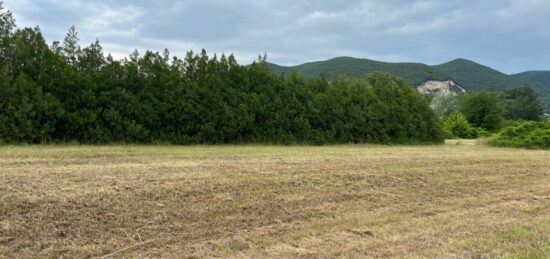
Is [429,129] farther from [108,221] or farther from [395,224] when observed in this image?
[108,221]

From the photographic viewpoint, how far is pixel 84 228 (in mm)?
4402

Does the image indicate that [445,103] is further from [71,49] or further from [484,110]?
[71,49]

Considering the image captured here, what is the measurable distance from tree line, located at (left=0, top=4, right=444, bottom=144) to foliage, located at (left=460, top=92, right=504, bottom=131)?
3553 cm

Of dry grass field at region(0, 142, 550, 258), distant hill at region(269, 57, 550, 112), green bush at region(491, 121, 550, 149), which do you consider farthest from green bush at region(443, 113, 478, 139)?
distant hill at region(269, 57, 550, 112)

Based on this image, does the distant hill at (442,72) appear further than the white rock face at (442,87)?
No

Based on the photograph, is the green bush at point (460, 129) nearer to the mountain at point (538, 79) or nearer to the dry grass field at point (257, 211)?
the dry grass field at point (257, 211)

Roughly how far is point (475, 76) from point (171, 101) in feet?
340

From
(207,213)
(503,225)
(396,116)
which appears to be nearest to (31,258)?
(207,213)

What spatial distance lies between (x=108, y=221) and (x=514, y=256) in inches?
166

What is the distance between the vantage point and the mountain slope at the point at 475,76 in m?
98.1

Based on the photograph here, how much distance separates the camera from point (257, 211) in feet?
17.5

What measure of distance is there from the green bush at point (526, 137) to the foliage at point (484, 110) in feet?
103

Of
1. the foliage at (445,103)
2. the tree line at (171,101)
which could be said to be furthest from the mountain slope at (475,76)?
the tree line at (171,101)

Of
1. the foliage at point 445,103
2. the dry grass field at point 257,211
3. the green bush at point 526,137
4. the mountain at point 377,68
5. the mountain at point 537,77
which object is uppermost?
the mountain at point 537,77
